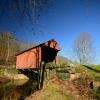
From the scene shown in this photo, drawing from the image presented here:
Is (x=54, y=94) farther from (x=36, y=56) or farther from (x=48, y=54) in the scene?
(x=48, y=54)

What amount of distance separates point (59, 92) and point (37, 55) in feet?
45.1

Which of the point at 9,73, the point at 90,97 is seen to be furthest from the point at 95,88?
the point at 9,73

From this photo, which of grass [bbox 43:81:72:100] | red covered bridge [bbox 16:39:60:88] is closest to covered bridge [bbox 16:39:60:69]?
red covered bridge [bbox 16:39:60:88]

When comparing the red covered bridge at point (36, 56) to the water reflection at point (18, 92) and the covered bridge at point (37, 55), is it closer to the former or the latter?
the covered bridge at point (37, 55)

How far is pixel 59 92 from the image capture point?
9.21m

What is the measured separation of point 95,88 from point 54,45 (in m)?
15.3

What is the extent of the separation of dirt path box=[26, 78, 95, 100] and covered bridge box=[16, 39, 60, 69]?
1155 cm

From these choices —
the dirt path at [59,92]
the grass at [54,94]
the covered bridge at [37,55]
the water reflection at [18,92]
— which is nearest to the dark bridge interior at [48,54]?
the covered bridge at [37,55]

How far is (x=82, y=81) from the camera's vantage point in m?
9.98

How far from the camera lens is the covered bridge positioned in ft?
74.4

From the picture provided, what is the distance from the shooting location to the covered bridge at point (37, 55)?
2269cm

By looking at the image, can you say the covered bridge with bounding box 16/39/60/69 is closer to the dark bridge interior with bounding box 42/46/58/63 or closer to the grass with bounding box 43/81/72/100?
the dark bridge interior with bounding box 42/46/58/63

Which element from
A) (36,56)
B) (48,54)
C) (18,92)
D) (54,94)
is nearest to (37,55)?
(36,56)

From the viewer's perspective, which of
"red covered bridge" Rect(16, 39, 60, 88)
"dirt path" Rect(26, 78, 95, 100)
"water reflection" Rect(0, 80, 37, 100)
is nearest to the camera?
"dirt path" Rect(26, 78, 95, 100)
